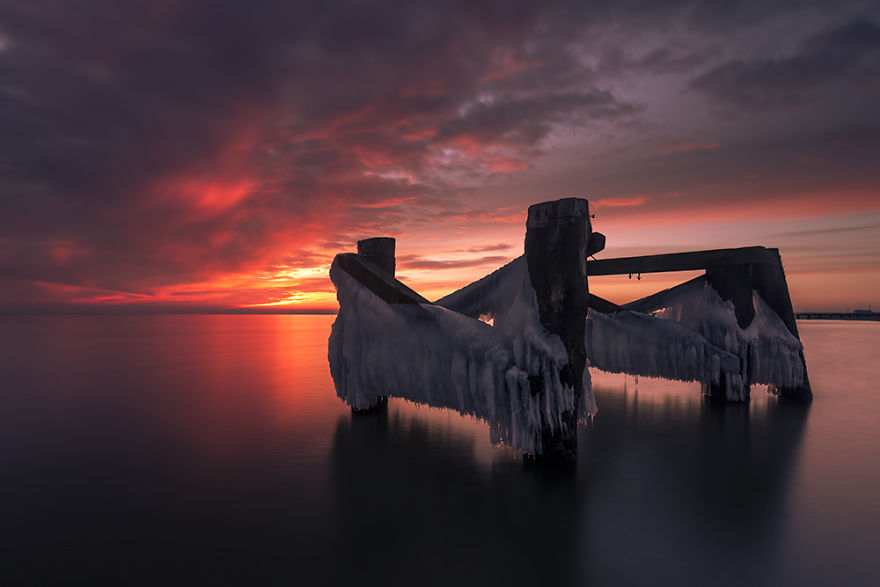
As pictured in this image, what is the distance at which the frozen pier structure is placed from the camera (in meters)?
6.30

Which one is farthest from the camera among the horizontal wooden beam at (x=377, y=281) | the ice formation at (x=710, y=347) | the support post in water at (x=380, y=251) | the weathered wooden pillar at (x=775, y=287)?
the weathered wooden pillar at (x=775, y=287)

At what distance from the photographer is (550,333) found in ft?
20.8

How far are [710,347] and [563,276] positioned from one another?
7336 millimetres

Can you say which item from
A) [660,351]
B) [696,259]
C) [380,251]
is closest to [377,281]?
[380,251]

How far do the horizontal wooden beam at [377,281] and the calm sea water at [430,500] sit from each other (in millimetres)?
2961

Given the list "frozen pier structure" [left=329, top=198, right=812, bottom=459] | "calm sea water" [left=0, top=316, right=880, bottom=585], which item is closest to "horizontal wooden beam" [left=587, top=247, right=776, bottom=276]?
"frozen pier structure" [left=329, top=198, right=812, bottom=459]

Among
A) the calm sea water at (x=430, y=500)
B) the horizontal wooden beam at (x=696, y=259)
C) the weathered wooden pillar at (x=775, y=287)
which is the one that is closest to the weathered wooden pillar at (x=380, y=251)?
the calm sea water at (x=430, y=500)

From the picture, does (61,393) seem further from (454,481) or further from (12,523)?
(454,481)

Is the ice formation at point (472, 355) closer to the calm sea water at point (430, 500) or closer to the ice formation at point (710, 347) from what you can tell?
the calm sea water at point (430, 500)

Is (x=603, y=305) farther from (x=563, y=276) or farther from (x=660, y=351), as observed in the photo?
(x=563, y=276)

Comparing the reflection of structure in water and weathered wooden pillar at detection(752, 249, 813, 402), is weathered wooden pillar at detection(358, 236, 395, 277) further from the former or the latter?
weathered wooden pillar at detection(752, 249, 813, 402)

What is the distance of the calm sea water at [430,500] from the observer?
4.51 m

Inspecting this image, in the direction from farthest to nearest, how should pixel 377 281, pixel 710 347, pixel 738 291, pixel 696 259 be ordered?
pixel 696 259 < pixel 738 291 < pixel 710 347 < pixel 377 281

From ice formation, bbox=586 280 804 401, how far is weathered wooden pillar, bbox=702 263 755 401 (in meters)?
0.07
